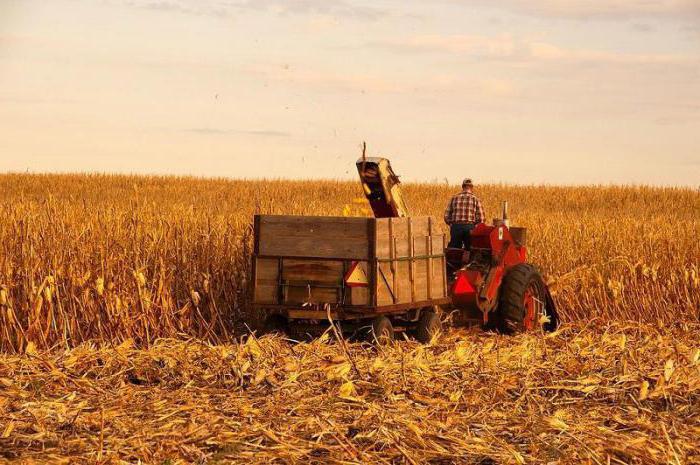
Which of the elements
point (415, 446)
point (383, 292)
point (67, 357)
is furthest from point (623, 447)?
point (67, 357)

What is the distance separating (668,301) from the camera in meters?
13.8

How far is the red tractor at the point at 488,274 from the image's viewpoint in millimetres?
10039

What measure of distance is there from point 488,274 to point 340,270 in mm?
2137

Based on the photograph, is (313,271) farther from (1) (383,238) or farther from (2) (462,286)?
(2) (462,286)

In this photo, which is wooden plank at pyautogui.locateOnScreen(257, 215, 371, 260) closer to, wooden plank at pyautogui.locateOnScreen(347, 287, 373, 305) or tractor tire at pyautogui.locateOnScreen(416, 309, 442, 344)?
wooden plank at pyautogui.locateOnScreen(347, 287, 373, 305)

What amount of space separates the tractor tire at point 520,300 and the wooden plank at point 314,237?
232 centimetres

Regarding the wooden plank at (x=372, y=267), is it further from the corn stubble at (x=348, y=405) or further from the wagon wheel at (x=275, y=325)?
the wagon wheel at (x=275, y=325)

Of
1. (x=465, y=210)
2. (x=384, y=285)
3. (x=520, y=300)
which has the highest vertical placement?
(x=465, y=210)

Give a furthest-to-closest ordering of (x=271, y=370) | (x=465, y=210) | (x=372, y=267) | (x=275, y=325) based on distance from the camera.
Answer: (x=465, y=210) → (x=275, y=325) → (x=372, y=267) → (x=271, y=370)

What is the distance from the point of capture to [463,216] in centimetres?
Answer: 1189

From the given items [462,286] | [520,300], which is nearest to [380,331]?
[462,286]

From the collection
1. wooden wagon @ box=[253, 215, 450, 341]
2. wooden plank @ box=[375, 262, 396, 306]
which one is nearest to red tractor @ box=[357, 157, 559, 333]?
wooden wagon @ box=[253, 215, 450, 341]

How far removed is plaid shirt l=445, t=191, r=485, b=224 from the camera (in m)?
11.9

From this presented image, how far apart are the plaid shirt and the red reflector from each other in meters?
1.42
